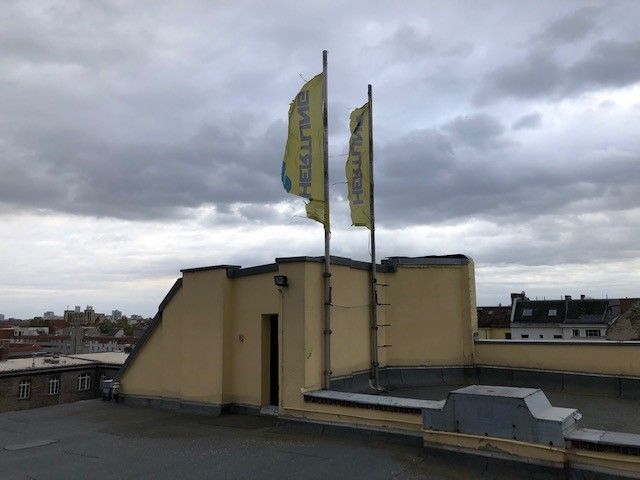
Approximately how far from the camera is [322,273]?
1062 centimetres

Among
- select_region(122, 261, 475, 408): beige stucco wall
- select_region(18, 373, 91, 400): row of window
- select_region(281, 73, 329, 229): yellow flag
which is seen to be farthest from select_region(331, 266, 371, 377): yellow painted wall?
select_region(18, 373, 91, 400): row of window

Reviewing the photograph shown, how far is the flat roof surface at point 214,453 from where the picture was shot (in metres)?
6.93

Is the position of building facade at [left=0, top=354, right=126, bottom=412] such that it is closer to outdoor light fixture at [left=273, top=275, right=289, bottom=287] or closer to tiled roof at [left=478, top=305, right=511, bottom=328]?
outdoor light fixture at [left=273, top=275, right=289, bottom=287]

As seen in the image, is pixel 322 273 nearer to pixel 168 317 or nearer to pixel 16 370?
pixel 168 317

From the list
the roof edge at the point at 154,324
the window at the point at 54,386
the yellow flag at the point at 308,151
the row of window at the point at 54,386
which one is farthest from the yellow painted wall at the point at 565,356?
the window at the point at 54,386

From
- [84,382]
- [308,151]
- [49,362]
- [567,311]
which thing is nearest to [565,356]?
[308,151]

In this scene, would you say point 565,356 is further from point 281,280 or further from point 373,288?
point 281,280

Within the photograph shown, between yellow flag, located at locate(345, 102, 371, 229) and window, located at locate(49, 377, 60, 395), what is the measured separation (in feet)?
142

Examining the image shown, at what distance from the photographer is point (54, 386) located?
4506cm

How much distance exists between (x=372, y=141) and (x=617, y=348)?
7.28 meters

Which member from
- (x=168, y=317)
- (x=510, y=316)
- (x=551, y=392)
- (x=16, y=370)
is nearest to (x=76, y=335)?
(x=16, y=370)

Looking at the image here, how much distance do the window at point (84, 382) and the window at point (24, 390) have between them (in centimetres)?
439

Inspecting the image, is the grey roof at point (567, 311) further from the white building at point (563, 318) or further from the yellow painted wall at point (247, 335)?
the yellow painted wall at point (247, 335)

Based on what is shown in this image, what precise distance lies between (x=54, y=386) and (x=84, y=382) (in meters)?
2.73
